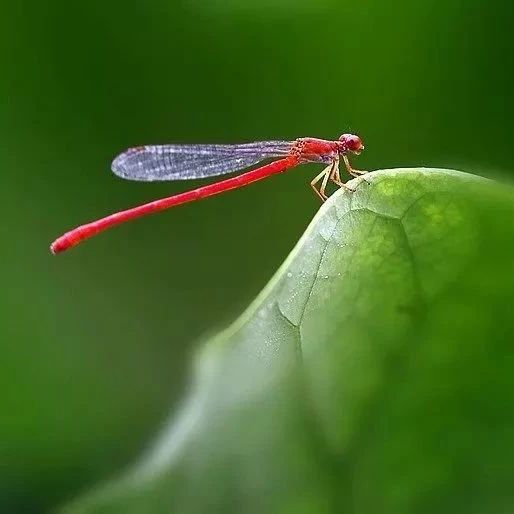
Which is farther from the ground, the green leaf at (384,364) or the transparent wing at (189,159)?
the transparent wing at (189,159)

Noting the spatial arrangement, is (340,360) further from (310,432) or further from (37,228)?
(37,228)

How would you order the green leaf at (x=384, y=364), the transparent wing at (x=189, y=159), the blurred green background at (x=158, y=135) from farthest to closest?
the transparent wing at (x=189, y=159)
the blurred green background at (x=158, y=135)
the green leaf at (x=384, y=364)

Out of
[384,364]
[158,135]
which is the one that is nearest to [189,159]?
[158,135]

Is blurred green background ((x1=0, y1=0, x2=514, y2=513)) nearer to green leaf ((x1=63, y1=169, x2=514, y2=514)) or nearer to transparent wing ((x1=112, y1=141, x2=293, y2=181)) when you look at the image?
transparent wing ((x1=112, y1=141, x2=293, y2=181))

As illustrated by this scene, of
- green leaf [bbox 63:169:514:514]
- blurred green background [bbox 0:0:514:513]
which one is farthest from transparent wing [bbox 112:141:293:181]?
green leaf [bbox 63:169:514:514]

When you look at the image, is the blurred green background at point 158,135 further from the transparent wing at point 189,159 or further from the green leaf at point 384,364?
the green leaf at point 384,364

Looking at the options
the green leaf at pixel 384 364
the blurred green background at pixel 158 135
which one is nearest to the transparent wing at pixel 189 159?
the blurred green background at pixel 158 135

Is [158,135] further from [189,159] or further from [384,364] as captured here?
[384,364]
